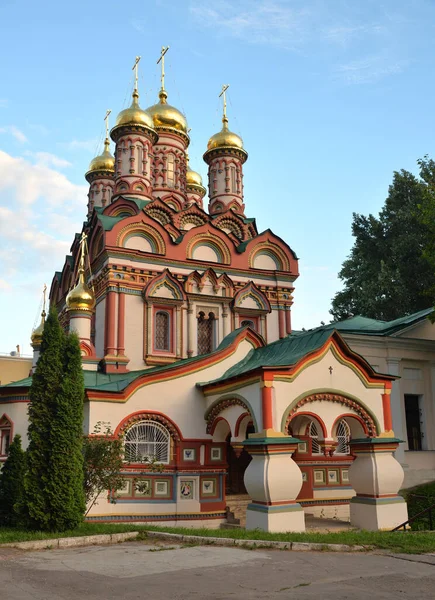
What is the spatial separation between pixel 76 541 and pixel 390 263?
74.9ft

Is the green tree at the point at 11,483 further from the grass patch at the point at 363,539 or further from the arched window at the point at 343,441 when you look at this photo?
the arched window at the point at 343,441

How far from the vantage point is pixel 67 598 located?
5746 millimetres

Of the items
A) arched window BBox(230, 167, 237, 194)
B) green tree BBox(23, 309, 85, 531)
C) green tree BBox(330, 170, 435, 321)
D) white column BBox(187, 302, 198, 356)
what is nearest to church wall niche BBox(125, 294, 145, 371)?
white column BBox(187, 302, 198, 356)

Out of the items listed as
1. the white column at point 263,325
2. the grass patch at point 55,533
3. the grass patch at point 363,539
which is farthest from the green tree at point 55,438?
the white column at point 263,325

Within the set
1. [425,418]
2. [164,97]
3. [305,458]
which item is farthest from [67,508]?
[164,97]

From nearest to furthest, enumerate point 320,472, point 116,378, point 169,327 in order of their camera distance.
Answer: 1. point 116,378
2. point 320,472
3. point 169,327

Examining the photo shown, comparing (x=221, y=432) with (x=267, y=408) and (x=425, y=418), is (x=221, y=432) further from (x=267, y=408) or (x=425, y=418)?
(x=425, y=418)

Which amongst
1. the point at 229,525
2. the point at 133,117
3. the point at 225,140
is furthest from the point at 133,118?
the point at 229,525

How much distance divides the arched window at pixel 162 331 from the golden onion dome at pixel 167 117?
7.62 meters

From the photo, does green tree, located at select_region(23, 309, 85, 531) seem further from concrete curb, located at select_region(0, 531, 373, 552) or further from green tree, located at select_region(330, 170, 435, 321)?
green tree, located at select_region(330, 170, 435, 321)

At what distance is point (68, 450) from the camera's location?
A: 1030 centimetres

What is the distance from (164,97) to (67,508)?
16.2 m

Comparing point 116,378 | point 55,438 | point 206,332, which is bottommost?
point 55,438

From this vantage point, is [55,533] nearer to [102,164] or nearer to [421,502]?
[421,502]
